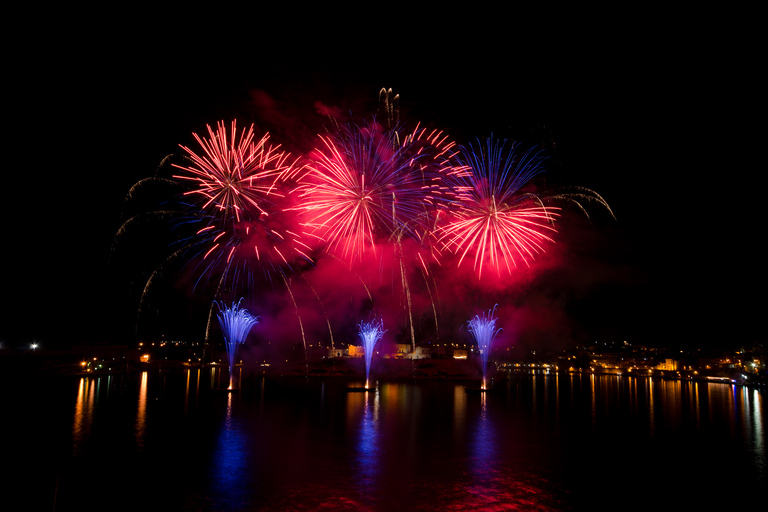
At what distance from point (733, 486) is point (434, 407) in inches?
748

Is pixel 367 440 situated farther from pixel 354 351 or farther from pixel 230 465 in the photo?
pixel 354 351

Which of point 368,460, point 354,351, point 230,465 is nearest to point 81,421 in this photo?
point 230,465

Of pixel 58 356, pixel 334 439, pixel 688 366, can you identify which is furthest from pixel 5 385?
pixel 688 366

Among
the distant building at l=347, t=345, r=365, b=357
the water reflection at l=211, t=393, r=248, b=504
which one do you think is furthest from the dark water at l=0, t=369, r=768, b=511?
the distant building at l=347, t=345, r=365, b=357

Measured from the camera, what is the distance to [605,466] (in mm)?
14695

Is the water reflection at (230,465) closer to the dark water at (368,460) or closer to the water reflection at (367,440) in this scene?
the dark water at (368,460)

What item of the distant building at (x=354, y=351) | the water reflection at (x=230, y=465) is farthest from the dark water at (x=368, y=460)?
the distant building at (x=354, y=351)

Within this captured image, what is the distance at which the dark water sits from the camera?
1092 cm

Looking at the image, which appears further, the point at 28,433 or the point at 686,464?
the point at 28,433

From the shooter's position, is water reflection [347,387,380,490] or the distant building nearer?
water reflection [347,387,380,490]

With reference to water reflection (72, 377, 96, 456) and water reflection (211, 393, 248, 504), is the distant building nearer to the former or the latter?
water reflection (72, 377, 96, 456)

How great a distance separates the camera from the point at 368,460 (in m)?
14.6

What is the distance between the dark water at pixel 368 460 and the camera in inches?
430

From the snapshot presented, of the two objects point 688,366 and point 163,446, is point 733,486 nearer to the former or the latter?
point 163,446
